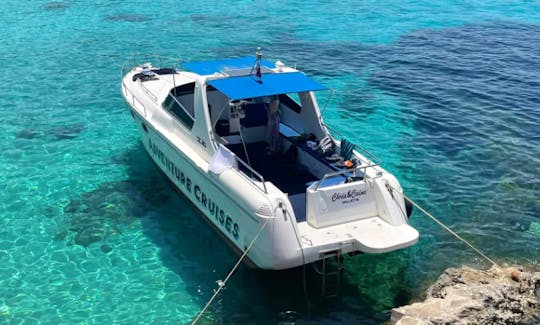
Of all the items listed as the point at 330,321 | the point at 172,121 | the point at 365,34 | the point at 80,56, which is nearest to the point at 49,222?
the point at 172,121

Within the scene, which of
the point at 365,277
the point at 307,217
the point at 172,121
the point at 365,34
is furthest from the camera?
the point at 365,34

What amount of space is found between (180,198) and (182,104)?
232 cm

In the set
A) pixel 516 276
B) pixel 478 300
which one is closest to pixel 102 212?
pixel 478 300

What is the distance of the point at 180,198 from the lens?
508 inches

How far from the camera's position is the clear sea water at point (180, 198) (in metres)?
9.94

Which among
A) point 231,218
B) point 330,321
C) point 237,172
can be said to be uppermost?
point 237,172

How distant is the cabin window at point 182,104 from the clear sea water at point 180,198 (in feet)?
6.66

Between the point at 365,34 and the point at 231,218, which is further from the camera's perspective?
the point at 365,34

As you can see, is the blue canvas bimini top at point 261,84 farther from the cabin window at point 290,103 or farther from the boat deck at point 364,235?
the boat deck at point 364,235

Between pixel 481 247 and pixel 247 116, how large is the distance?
6.05 metres

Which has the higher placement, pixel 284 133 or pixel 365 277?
pixel 284 133

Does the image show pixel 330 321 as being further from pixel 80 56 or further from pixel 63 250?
pixel 80 56

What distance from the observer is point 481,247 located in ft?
38.3

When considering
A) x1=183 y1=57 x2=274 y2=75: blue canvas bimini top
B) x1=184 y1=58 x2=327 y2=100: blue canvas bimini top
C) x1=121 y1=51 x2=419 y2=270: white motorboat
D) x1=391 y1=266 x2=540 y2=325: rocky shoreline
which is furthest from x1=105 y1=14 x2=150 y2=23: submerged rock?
x1=391 y1=266 x2=540 y2=325: rocky shoreline
